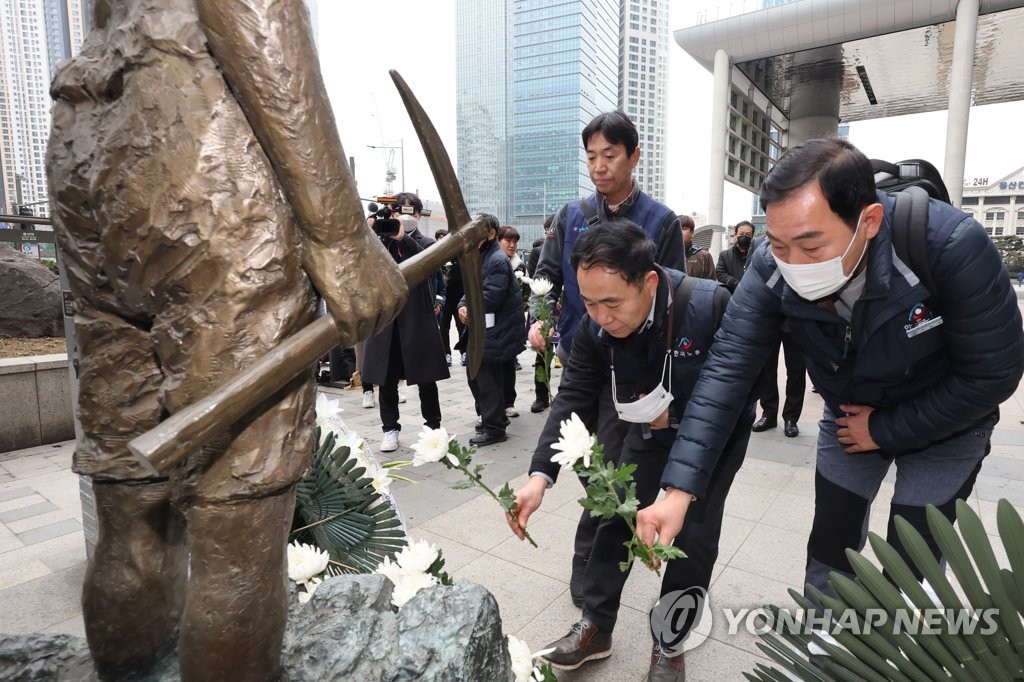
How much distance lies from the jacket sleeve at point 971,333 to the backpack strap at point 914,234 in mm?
21

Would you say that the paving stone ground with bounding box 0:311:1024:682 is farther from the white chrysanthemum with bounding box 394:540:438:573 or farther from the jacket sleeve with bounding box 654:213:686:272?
the jacket sleeve with bounding box 654:213:686:272

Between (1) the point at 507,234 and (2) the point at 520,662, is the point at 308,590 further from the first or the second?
(1) the point at 507,234

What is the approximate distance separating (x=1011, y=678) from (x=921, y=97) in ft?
87.6

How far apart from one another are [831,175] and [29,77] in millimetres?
7286

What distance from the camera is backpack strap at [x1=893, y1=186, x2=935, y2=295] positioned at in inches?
61.1

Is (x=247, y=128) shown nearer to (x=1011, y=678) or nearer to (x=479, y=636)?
(x=479, y=636)

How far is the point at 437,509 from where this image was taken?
12.2ft

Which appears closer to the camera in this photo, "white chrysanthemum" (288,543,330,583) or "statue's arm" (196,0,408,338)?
"statue's arm" (196,0,408,338)

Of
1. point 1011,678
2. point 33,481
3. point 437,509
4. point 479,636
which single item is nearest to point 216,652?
point 479,636

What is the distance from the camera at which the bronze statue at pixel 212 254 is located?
1.15 m

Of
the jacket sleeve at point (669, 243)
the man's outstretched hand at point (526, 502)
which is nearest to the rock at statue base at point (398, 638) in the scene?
the man's outstretched hand at point (526, 502)

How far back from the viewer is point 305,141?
Result: 117cm

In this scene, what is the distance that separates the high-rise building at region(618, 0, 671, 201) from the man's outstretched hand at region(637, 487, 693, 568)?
25513 millimetres

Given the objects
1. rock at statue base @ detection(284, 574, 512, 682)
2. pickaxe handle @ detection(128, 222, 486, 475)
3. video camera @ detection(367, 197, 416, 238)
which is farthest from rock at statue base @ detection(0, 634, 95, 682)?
video camera @ detection(367, 197, 416, 238)
